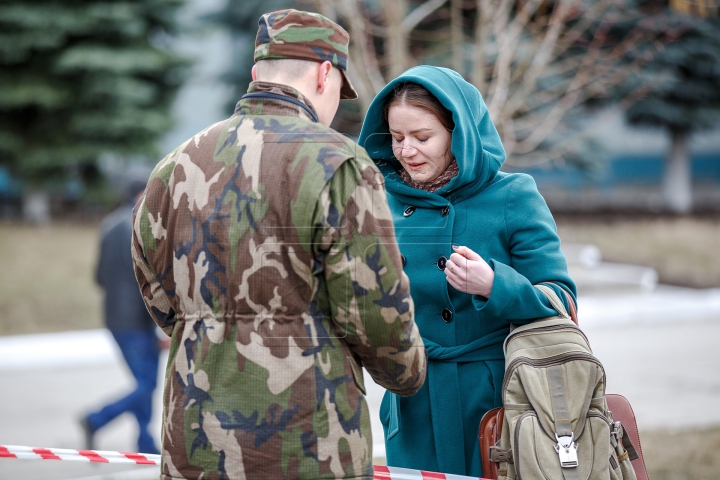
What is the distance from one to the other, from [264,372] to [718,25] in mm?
19893

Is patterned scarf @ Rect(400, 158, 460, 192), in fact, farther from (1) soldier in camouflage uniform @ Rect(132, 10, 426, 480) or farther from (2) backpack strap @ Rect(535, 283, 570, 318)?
(1) soldier in camouflage uniform @ Rect(132, 10, 426, 480)

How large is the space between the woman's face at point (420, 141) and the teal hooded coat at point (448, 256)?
0.08m

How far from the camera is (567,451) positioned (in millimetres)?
2193

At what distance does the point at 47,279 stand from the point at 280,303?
39.2 feet

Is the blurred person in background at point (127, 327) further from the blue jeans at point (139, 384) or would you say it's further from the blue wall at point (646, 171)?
the blue wall at point (646, 171)

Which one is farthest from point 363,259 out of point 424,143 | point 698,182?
point 698,182

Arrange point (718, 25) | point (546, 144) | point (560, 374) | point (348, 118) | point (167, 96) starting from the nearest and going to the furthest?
point (560, 374), point (348, 118), point (546, 144), point (167, 96), point (718, 25)

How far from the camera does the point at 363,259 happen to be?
1.81 m

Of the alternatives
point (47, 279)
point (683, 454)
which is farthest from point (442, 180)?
point (47, 279)

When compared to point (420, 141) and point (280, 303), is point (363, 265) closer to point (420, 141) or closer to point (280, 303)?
point (280, 303)

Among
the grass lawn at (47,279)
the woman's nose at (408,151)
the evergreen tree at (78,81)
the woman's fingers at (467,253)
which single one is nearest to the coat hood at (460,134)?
the woman's nose at (408,151)

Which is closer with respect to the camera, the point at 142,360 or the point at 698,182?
the point at 142,360

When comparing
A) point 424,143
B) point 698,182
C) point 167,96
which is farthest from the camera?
point 698,182

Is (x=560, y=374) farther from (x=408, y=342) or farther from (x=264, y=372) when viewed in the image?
(x=264, y=372)
